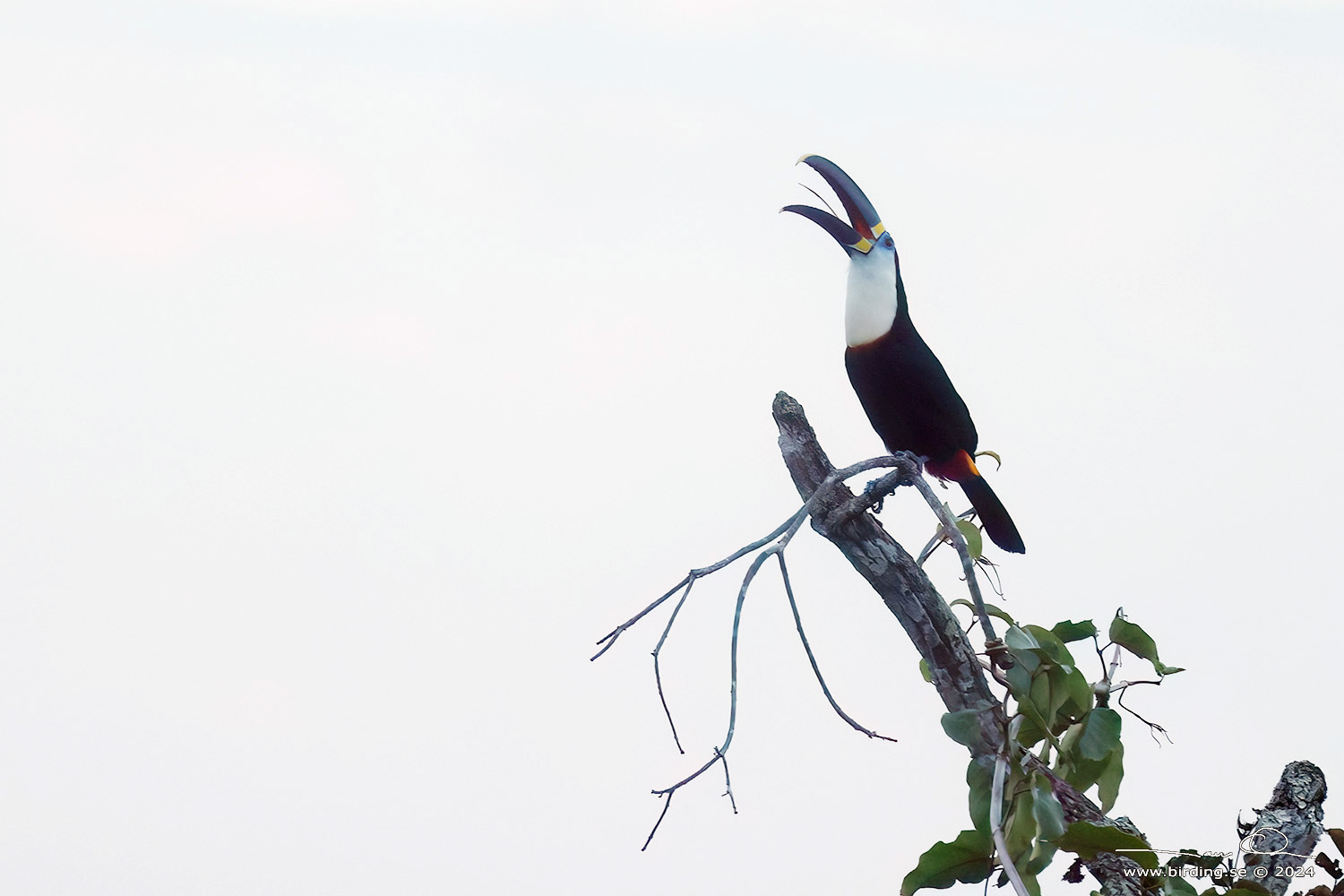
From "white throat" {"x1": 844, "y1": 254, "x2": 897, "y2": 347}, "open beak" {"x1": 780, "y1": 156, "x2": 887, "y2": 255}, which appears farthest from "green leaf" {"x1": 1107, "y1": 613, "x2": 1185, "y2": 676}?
"open beak" {"x1": 780, "y1": 156, "x2": 887, "y2": 255}

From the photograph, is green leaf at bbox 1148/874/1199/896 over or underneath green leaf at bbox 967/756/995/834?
underneath

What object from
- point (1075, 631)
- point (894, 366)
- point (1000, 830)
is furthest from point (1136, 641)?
point (894, 366)

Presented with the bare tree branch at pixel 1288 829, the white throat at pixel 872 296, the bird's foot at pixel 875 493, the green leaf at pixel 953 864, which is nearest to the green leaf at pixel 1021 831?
the green leaf at pixel 953 864

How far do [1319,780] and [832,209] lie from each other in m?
1.62

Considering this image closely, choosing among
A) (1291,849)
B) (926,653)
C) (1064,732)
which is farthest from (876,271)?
(1291,849)

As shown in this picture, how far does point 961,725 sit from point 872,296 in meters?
1.07

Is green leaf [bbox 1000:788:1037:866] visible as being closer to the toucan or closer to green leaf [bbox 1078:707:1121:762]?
green leaf [bbox 1078:707:1121:762]

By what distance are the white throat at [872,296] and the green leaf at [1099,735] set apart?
3.20 feet

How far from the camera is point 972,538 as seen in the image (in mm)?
2736

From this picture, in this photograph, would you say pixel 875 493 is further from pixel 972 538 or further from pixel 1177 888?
pixel 1177 888

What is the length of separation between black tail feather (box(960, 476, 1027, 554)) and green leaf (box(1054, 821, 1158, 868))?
2.78ft

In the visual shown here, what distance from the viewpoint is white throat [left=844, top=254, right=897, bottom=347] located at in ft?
9.41

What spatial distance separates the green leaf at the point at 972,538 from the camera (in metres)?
2.72

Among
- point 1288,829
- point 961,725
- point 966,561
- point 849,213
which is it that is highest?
point 849,213
